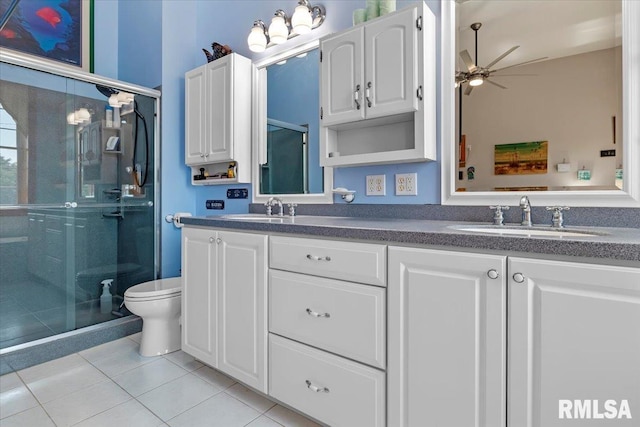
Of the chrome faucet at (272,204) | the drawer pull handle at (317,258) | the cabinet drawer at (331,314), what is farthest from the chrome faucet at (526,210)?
the chrome faucet at (272,204)

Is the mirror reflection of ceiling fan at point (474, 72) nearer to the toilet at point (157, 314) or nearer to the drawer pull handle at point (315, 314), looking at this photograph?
the drawer pull handle at point (315, 314)

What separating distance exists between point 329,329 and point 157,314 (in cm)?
131

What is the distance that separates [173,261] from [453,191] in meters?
2.25

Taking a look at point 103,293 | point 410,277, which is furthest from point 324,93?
point 103,293

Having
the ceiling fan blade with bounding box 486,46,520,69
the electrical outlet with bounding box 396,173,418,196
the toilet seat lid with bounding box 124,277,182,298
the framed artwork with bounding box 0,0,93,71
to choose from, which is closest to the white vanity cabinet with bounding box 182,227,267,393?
the toilet seat lid with bounding box 124,277,182,298

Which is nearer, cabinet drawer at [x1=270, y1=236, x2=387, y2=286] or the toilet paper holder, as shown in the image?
cabinet drawer at [x1=270, y1=236, x2=387, y2=286]

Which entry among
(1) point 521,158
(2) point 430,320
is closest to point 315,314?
(2) point 430,320

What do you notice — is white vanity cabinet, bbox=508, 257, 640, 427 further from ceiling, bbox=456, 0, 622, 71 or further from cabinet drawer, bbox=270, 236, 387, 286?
ceiling, bbox=456, 0, 622, 71

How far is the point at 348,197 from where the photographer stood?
1.88 meters

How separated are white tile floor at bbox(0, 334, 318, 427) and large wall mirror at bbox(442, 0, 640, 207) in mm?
1385

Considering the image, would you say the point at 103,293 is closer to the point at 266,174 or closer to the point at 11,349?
the point at 11,349

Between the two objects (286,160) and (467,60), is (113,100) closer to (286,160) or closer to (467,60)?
(286,160)

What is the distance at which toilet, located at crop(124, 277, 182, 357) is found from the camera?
2008mm

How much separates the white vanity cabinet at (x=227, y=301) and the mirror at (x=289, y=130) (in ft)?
2.11
